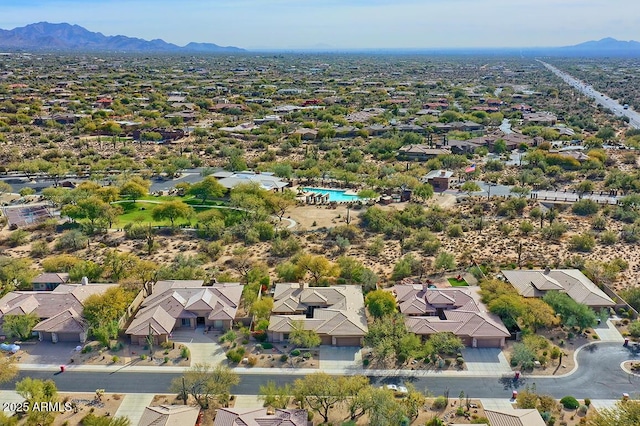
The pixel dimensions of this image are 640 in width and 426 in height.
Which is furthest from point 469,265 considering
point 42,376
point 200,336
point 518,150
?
point 518,150

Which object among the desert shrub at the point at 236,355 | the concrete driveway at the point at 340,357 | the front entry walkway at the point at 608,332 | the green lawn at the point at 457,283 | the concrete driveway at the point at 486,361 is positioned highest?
the green lawn at the point at 457,283

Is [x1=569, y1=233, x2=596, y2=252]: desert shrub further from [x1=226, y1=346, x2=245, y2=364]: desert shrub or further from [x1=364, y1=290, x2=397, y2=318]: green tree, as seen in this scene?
[x1=226, y1=346, x2=245, y2=364]: desert shrub

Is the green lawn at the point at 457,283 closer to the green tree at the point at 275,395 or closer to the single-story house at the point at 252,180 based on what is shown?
the green tree at the point at 275,395

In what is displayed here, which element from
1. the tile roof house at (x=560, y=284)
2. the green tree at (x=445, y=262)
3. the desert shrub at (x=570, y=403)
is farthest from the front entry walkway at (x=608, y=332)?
the green tree at (x=445, y=262)

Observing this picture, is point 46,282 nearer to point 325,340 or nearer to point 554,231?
point 325,340

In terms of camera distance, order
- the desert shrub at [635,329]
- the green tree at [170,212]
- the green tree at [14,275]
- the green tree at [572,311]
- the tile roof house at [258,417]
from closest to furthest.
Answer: the tile roof house at [258,417]
the desert shrub at [635,329]
the green tree at [572,311]
the green tree at [14,275]
the green tree at [170,212]

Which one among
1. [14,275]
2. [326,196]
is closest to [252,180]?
[326,196]

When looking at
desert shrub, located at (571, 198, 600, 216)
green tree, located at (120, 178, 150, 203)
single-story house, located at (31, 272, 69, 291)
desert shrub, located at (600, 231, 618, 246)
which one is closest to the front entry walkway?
desert shrub, located at (600, 231, 618, 246)
